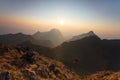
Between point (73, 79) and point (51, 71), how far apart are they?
19.9 metres

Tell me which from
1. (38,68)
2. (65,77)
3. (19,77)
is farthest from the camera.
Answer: (65,77)

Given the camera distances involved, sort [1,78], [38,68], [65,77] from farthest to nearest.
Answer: [65,77] → [38,68] → [1,78]

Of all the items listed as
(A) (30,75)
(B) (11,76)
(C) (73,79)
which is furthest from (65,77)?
(B) (11,76)

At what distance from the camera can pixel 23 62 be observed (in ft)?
572

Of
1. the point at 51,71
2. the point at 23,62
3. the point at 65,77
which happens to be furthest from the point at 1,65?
the point at 65,77

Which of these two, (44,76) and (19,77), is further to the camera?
(44,76)

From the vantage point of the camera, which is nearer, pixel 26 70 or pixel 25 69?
pixel 26 70

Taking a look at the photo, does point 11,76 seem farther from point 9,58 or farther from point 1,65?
point 9,58

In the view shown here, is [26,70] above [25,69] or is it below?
below

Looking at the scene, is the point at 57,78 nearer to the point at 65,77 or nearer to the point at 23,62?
the point at 65,77

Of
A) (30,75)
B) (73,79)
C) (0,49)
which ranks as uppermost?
(0,49)

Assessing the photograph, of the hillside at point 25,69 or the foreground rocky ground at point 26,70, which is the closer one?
the foreground rocky ground at point 26,70

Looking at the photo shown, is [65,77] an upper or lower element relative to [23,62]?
lower

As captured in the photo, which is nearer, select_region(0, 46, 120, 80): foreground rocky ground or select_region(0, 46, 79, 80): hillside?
select_region(0, 46, 120, 80): foreground rocky ground
